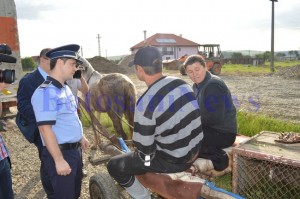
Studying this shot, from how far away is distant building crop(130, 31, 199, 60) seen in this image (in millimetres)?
57969

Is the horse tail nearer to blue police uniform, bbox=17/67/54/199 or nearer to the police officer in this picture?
blue police uniform, bbox=17/67/54/199

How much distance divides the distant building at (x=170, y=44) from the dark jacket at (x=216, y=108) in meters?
53.6

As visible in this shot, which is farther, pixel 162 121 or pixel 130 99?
pixel 130 99

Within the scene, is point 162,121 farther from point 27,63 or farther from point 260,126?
point 27,63

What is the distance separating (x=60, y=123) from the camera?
2719 millimetres

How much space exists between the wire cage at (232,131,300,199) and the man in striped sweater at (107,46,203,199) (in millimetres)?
826

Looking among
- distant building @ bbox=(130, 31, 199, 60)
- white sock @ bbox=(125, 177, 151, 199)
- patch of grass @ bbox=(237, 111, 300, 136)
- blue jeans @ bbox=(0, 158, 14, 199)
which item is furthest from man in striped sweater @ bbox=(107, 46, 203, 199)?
distant building @ bbox=(130, 31, 199, 60)

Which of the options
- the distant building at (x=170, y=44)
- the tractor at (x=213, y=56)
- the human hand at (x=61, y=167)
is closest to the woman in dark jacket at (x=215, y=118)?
the human hand at (x=61, y=167)

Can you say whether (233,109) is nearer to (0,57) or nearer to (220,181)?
(220,181)

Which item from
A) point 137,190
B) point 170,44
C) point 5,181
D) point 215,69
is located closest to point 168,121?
point 137,190

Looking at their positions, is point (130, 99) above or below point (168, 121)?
below

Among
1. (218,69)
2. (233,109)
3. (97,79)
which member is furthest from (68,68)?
(218,69)

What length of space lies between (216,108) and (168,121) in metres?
1.31

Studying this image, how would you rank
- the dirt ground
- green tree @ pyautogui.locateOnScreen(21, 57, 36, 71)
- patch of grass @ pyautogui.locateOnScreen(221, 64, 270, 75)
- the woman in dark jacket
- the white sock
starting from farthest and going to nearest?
green tree @ pyautogui.locateOnScreen(21, 57, 36, 71) < patch of grass @ pyautogui.locateOnScreen(221, 64, 270, 75) < the dirt ground < the woman in dark jacket < the white sock
